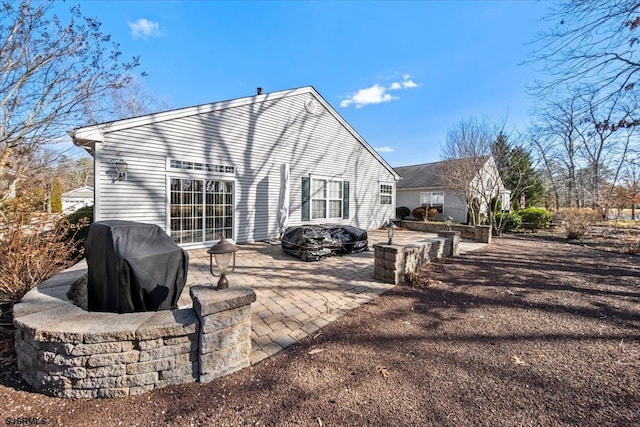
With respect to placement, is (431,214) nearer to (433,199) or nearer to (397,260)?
(433,199)

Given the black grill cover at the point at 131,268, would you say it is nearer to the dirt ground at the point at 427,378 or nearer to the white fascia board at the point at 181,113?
the dirt ground at the point at 427,378

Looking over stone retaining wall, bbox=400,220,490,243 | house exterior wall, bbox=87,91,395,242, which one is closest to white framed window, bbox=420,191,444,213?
stone retaining wall, bbox=400,220,490,243

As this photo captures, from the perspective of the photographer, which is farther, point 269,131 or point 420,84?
point 420,84

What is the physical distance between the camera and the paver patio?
3191 millimetres

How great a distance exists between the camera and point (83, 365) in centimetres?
203

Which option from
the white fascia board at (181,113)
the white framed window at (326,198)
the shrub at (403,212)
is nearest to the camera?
the white fascia board at (181,113)

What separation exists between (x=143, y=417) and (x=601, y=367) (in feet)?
14.3

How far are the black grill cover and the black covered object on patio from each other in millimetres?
3942

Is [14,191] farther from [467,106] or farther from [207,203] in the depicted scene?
[467,106]

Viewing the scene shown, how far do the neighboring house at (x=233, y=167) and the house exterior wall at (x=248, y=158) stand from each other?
1.1 inches

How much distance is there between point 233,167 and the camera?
28.1 ft

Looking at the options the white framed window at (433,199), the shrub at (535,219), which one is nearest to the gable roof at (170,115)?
the white framed window at (433,199)

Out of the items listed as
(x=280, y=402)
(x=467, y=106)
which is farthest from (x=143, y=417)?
(x=467, y=106)

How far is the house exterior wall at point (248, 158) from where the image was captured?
666 cm
